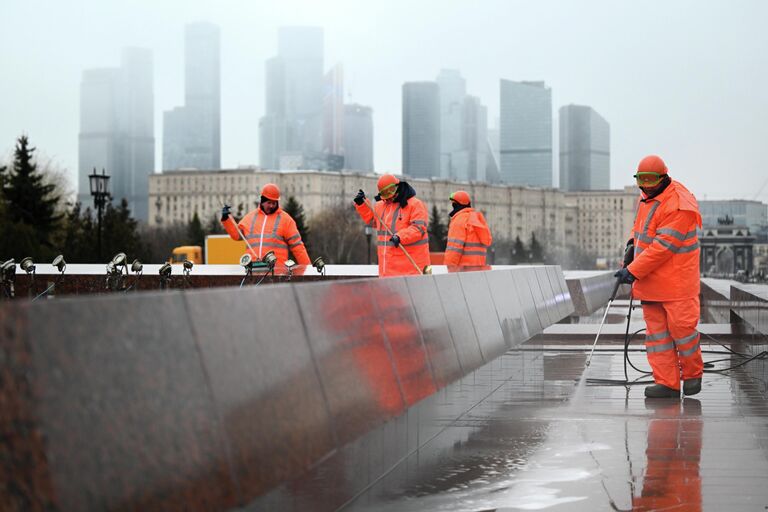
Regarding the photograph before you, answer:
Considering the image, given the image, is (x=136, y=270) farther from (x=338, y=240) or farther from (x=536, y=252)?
(x=536, y=252)

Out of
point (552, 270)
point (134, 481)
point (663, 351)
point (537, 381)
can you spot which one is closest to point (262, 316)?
Answer: point (134, 481)

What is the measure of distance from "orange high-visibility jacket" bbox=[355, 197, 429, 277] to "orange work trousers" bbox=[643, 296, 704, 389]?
3.95 meters

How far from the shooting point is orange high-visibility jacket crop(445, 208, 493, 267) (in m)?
16.8

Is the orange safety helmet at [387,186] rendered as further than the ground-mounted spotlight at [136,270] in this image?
Yes

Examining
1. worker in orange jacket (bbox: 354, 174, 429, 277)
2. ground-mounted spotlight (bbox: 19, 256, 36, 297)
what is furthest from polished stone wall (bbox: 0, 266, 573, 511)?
worker in orange jacket (bbox: 354, 174, 429, 277)

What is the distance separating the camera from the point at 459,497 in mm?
5832

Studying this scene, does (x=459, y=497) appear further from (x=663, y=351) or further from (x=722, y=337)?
(x=722, y=337)

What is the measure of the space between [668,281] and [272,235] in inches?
236

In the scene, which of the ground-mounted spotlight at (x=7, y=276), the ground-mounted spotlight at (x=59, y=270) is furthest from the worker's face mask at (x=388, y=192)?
the ground-mounted spotlight at (x=7, y=276)

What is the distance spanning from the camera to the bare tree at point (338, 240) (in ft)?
375

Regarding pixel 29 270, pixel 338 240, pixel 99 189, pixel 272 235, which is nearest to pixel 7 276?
pixel 29 270

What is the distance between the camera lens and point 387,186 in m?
14.0

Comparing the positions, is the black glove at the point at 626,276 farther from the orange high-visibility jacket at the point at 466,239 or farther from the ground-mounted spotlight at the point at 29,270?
the orange high-visibility jacket at the point at 466,239

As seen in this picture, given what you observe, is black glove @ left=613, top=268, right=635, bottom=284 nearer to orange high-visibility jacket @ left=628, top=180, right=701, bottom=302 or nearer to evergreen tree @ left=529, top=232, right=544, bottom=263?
orange high-visibility jacket @ left=628, top=180, right=701, bottom=302
